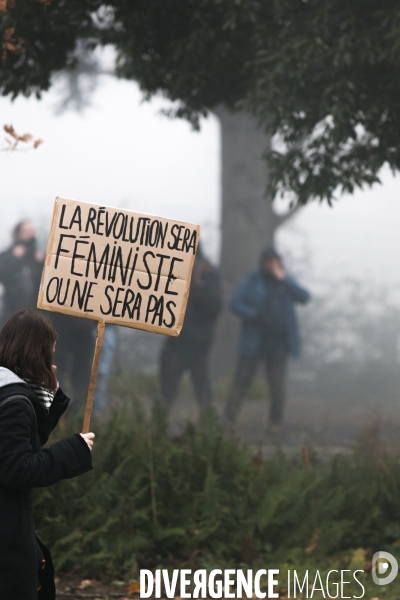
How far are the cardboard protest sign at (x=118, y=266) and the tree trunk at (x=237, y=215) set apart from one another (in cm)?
→ 1036

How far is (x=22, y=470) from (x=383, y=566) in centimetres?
334

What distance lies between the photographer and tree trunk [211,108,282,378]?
14.1 m

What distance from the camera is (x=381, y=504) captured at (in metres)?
6.15

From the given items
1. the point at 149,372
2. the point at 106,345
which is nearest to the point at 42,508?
the point at 106,345

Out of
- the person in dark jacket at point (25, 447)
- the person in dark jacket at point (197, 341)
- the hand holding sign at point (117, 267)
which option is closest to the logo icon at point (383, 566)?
the hand holding sign at point (117, 267)

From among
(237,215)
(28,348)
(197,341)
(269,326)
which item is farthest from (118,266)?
(237,215)

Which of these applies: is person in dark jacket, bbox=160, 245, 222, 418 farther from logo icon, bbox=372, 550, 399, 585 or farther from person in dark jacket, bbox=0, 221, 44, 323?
logo icon, bbox=372, 550, 399, 585

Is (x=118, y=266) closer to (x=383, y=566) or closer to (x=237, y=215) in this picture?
(x=383, y=566)

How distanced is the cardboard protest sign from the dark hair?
55 cm

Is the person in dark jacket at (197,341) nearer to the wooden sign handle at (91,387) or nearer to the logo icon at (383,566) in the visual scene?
the logo icon at (383,566)

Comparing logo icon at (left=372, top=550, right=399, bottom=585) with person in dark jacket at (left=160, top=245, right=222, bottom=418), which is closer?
logo icon at (left=372, top=550, right=399, bottom=585)

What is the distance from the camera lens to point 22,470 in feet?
9.20

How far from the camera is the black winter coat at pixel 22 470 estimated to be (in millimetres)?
2807

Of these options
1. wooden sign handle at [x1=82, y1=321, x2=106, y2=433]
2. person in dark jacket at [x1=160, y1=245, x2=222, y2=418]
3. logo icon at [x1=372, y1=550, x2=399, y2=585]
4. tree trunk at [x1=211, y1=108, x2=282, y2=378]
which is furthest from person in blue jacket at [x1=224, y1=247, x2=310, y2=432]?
wooden sign handle at [x1=82, y1=321, x2=106, y2=433]
